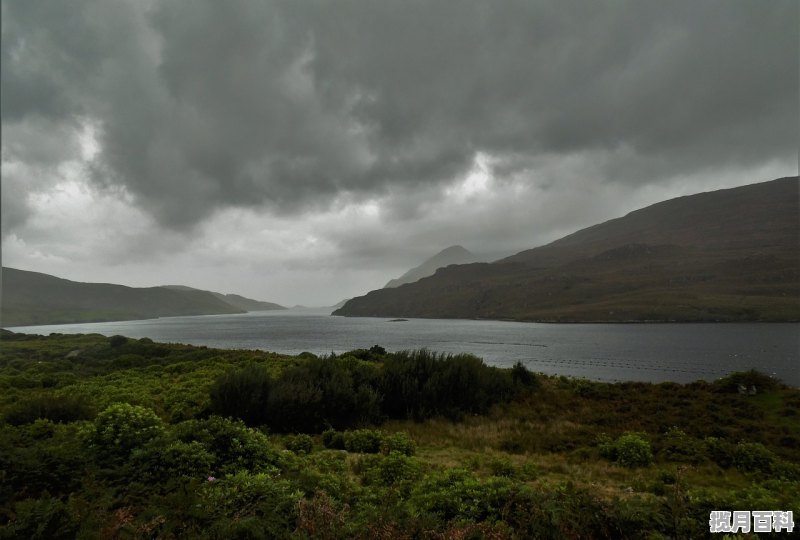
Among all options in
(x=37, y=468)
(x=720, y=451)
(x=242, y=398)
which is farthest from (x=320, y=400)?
(x=720, y=451)

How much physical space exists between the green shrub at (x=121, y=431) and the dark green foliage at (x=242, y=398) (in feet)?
21.0

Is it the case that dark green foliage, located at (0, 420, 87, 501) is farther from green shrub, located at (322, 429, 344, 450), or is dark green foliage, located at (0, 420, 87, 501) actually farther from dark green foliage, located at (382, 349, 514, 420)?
dark green foliage, located at (382, 349, 514, 420)

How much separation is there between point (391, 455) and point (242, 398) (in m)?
8.78

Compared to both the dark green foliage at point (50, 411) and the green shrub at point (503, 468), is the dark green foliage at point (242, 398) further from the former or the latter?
the green shrub at point (503, 468)

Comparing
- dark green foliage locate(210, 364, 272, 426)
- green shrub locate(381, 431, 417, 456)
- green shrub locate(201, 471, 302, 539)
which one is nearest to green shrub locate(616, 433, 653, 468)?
green shrub locate(381, 431, 417, 456)

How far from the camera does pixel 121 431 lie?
30.6 ft

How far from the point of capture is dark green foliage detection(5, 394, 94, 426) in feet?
39.8

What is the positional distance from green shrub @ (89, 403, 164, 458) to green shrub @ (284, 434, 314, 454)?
165 inches

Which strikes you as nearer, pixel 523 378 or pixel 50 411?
pixel 50 411

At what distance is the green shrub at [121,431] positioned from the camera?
8.97 metres

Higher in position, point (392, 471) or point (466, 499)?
point (466, 499)

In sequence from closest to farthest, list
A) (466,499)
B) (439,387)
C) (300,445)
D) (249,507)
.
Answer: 1. (249,507)
2. (466,499)
3. (300,445)
4. (439,387)

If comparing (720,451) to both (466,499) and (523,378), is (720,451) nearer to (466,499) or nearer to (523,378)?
(466,499)

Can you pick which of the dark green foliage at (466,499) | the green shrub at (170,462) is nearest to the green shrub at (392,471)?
the dark green foliage at (466,499)
